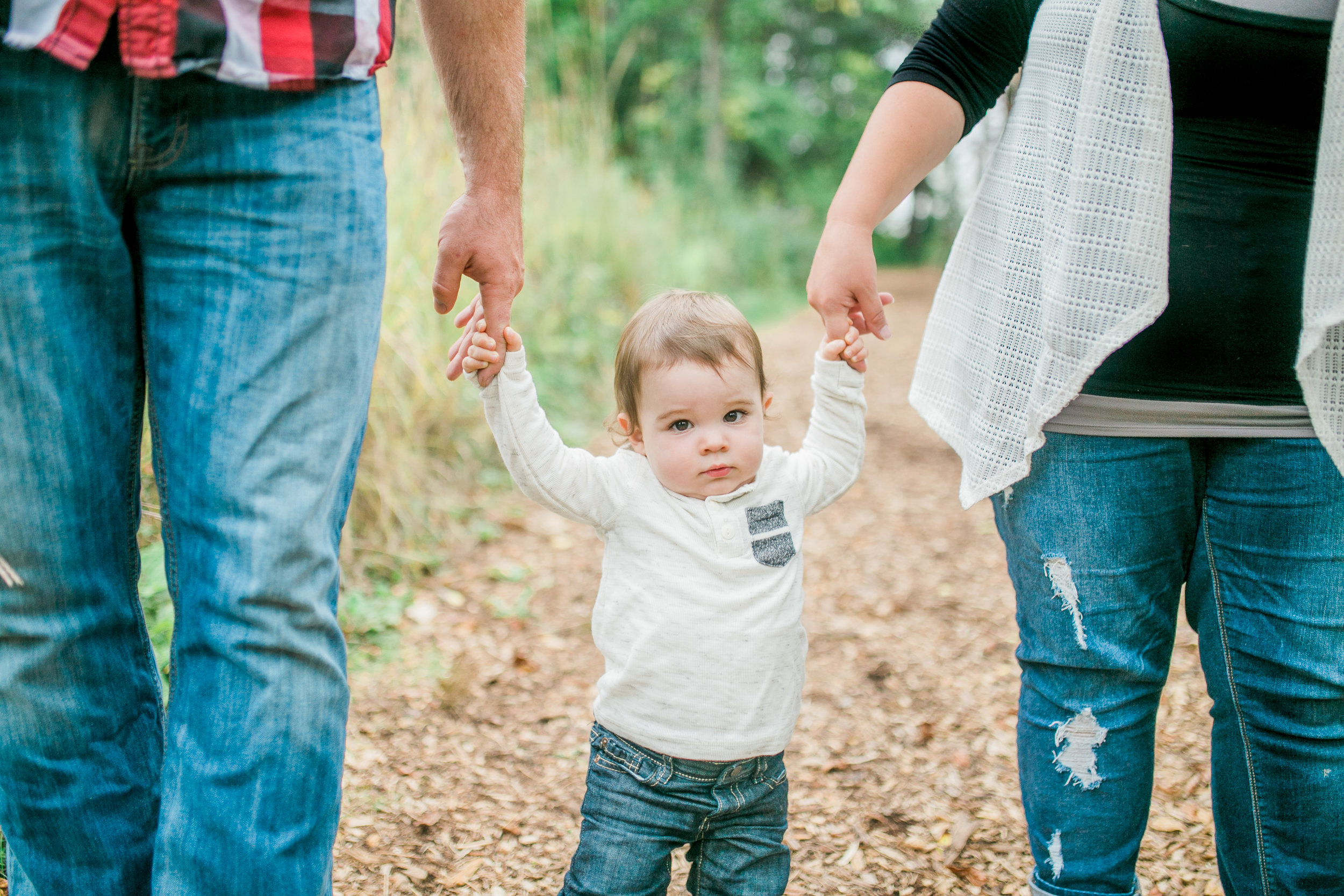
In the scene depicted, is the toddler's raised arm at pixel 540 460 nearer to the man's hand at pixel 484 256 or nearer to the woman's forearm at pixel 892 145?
the man's hand at pixel 484 256

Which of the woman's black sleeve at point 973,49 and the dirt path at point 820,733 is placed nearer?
the woman's black sleeve at point 973,49

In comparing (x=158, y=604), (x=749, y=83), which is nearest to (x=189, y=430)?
→ (x=158, y=604)

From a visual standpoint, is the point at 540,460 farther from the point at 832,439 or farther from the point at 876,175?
the point at 876,175

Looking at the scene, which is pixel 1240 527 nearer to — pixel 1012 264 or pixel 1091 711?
pixel 1091 711

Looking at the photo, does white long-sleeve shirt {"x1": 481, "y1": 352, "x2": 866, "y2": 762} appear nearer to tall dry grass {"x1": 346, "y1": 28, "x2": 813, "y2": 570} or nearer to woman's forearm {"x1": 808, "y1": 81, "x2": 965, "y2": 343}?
woman's forearm {"x1": 808, "y1": 81, "x2": 965, "y2": 343}

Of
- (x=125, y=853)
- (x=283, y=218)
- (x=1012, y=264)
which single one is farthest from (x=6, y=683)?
(x=1012, y=264)

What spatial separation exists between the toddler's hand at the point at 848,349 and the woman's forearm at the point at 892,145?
0.20 m

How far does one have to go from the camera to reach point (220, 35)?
40.9 inches

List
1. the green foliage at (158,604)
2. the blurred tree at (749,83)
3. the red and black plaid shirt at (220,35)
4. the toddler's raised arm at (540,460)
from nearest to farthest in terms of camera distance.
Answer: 1. the red and black plaid shirt at (220,35)
2. the toddler's raised arm at (540,460)
3. the green foliage at (158,604)
4. the blurred tree at (749,83)

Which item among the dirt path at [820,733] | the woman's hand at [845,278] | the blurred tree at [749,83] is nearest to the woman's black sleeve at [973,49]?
the woman's hand at [845,278]

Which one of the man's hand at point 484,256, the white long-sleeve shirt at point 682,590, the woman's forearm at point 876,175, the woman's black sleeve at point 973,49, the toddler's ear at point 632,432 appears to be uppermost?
the woman's black sleeve at point 973,49

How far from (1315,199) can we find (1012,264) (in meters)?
0.36

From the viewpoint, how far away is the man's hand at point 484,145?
1.42m

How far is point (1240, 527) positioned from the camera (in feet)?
4.36
